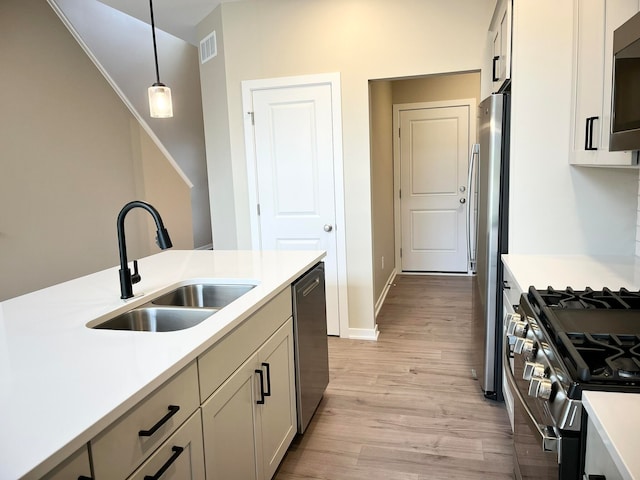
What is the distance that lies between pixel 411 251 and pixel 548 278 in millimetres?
4104

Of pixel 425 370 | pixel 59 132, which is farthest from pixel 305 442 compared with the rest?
pixel 59 132

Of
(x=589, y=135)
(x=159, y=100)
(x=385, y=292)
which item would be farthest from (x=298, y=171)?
(x=589, y=135)

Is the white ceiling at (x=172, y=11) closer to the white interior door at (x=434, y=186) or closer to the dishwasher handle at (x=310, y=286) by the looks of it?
the dishwasher handle at (x=310, y=286)

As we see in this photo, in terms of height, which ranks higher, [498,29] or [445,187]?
[498,29]

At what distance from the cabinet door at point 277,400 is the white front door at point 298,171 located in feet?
5.72

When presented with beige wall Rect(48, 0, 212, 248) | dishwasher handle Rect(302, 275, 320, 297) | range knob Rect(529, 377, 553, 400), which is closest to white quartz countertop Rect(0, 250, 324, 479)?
dishwasher handle Rect(302, 275, 320, 297)

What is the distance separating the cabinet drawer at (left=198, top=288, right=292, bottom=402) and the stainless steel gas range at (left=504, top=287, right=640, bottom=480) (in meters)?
A: 0.92

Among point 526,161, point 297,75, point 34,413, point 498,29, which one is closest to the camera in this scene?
point 34,413

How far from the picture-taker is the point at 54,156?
4.26m

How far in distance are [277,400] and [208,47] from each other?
10.3 ft

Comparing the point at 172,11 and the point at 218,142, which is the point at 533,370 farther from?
the point at 172,11

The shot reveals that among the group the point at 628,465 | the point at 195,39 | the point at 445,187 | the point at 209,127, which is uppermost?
the point at 195,39

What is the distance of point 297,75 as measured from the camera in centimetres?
377

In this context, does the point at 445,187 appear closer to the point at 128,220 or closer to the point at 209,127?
the point at 209,127
